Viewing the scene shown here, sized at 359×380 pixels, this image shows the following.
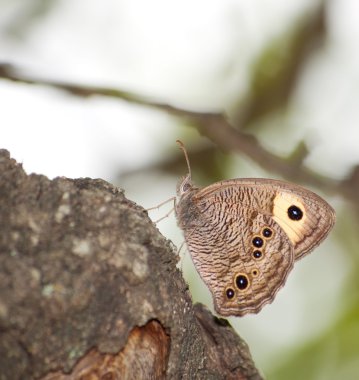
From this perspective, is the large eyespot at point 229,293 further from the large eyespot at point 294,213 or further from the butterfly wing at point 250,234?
the large eyespot at point 294,213

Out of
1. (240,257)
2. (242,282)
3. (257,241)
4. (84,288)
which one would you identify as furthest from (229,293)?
(84,288)

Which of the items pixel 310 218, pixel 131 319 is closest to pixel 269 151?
pixel 310 218

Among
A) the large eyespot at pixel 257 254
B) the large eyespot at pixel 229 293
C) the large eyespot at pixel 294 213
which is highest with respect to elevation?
the large eyespot at pixel 294 213

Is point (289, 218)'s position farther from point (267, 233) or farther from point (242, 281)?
point (242, 281)

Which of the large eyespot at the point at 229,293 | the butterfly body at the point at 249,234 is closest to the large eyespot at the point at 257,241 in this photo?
the butterfly body at the point at 249,234

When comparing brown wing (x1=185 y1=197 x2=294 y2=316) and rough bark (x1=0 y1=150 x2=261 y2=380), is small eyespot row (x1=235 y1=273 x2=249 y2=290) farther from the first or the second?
rough bark (x1=0 y1=150 x2=261 y2=380)

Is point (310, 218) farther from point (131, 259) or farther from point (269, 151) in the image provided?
point (131, 259)
